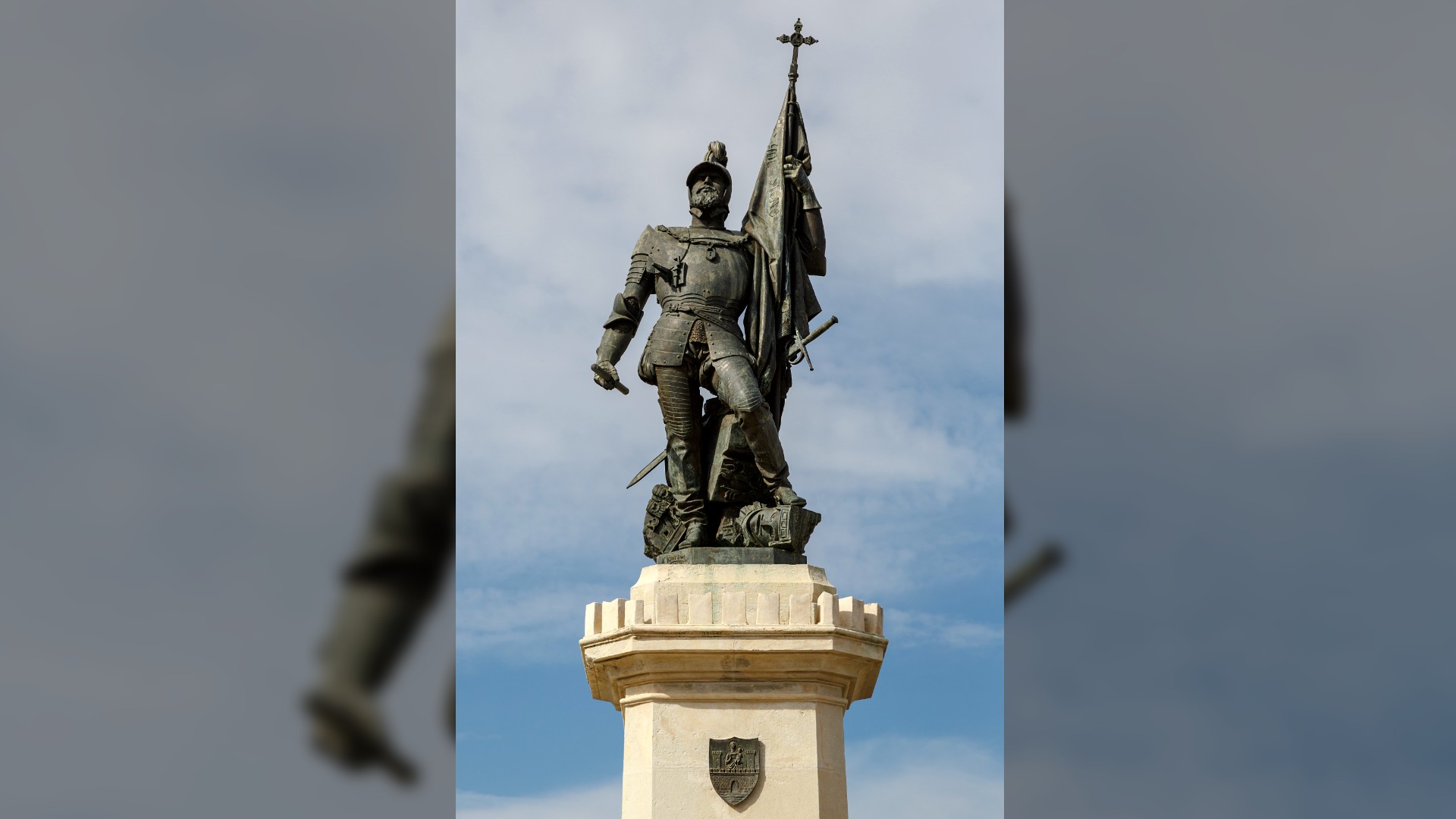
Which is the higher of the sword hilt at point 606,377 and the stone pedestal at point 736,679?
the sword hilt at point 606,377

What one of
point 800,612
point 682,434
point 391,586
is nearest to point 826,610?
point 800,612

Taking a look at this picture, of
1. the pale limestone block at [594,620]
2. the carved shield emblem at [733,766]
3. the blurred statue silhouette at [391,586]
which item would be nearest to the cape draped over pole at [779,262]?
the pale limestone block at [594,620]

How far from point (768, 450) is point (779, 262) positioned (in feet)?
5.39

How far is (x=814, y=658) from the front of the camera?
12062 millimetres

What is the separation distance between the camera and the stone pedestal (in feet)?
39.4

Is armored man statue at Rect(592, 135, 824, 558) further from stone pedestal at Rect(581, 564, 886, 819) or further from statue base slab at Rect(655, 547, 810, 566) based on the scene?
stone pedestal at Rect(581, 564, 886, 819)

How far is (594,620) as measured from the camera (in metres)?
12.5

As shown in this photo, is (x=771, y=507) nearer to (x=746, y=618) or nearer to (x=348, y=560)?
(x=746, y=618)

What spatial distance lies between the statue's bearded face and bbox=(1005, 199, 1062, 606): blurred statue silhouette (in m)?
3.46

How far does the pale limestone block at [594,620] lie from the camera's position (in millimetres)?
12523

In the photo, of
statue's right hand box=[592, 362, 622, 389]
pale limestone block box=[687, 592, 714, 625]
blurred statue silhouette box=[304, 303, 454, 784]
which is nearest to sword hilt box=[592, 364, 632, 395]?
statue's right hand box=[592, 362, 622, 389]

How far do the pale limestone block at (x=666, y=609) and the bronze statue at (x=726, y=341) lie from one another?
704 millimetres

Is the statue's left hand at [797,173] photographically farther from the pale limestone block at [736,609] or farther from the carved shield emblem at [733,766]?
the carved shield emblem at [733,766]

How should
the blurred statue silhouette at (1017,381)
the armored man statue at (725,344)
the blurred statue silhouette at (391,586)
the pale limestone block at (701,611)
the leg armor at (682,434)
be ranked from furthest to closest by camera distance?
the leg armor at (682,434)
the armored man statue at (725,344)
the pale limestone block at (701,611)
the blurred statue silhouette at (1017,381)
the blurred statue silhouette at (391,586)
